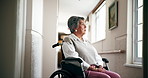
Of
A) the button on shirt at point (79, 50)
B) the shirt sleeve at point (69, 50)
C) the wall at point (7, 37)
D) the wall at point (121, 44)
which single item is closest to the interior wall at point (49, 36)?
the wall at point (121, 44)

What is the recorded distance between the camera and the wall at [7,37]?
1.17 metres

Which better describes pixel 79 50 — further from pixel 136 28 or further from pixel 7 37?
pixel 136 28

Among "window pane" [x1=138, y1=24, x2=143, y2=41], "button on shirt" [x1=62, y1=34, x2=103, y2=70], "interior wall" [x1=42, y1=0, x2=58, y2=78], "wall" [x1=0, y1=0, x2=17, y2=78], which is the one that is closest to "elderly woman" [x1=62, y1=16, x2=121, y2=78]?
"button on shirt" [x1=62, y1=34, x2=103, y2=70]

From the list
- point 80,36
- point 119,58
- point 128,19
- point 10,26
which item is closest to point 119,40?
point 119,58

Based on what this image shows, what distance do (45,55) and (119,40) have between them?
5.18ft

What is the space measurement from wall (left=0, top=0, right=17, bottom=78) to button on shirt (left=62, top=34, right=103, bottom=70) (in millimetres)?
547

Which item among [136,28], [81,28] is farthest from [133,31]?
Result: [81,28]

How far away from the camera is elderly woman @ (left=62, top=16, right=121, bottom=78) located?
5.01 feet

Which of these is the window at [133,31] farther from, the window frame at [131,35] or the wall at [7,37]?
the wall at [7,37]

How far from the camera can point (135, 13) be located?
2.67 meters

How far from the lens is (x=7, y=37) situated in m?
1.20

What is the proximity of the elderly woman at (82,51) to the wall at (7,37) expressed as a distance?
560mm

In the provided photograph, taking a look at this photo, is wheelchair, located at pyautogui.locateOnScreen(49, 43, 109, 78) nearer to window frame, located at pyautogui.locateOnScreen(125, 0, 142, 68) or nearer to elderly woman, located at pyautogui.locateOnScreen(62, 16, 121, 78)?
elderly woman, located at pyautogui.locateOnScreen(62, 16, 121, 78)

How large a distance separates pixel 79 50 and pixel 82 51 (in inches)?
1.4
